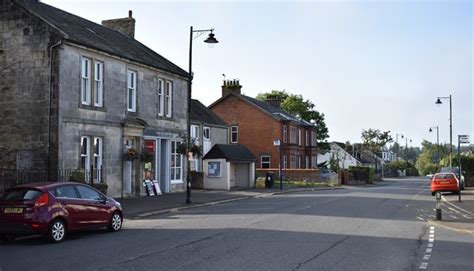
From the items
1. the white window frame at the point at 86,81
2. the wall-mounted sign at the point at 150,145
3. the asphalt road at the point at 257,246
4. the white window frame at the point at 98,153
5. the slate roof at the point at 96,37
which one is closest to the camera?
the asphalt road at the point at 257,246

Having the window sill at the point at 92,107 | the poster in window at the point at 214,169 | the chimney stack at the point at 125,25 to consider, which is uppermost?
the chimney stack at the point at 125,25

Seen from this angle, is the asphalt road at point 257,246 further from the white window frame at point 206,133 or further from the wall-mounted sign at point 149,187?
the white window frame at point 206,133

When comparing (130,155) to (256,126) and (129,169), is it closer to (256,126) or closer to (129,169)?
(129,169)

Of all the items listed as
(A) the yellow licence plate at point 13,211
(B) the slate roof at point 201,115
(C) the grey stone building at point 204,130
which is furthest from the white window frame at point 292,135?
(A) the yellow licence plate at point 13,211

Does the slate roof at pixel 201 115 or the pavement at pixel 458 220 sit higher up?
the slate roof at pixel 201 115

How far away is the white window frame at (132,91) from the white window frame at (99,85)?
248cm

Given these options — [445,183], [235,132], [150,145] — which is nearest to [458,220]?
[150,145]

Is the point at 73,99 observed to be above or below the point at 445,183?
above

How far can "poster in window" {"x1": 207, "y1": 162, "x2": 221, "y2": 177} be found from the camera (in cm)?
3853

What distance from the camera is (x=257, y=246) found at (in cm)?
1224

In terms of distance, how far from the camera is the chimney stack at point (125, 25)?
35281 millimetres

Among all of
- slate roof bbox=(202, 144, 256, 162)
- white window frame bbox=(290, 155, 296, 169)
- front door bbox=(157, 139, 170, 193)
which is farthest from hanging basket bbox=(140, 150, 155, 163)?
white window frame bbox=(290, 155, 296, 169)

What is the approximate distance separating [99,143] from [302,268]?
1850cm

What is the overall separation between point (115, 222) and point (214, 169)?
22724mm
